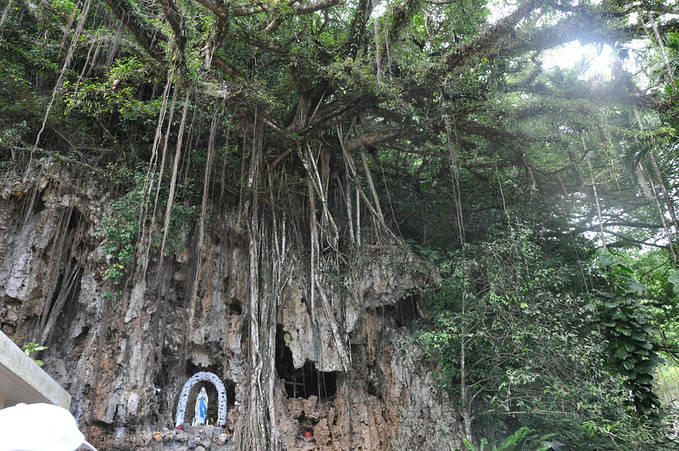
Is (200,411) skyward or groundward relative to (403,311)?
groundward

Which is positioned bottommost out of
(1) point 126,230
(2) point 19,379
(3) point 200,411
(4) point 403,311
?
(3) point 200,411

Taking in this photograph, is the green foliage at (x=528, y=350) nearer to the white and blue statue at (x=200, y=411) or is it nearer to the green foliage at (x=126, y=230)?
the white and blue statue at (x=200, y=411)

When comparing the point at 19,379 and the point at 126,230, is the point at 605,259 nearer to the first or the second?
the point at 19,379

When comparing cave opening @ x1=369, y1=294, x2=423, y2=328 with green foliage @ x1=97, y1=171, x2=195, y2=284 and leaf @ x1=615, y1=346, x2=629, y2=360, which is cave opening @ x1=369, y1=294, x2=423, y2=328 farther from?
green foliage @ x1=97, y1=171, x2=195, y2=284

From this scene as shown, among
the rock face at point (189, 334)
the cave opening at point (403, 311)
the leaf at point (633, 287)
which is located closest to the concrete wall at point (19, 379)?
the rock face at point (189, 334)

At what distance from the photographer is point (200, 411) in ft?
16.3

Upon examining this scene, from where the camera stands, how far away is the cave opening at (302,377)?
18.3 feet

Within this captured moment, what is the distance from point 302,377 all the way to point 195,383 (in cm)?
140

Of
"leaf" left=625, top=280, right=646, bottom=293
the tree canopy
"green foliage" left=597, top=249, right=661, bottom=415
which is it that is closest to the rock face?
the tree canopy

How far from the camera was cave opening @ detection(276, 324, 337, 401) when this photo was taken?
557 centimetres

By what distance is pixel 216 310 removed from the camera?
556 centimetres

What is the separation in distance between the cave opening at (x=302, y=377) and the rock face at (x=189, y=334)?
17 millimetres

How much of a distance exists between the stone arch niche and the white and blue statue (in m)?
0.15

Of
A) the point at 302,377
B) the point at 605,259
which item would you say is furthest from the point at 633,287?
the point at 302,377
